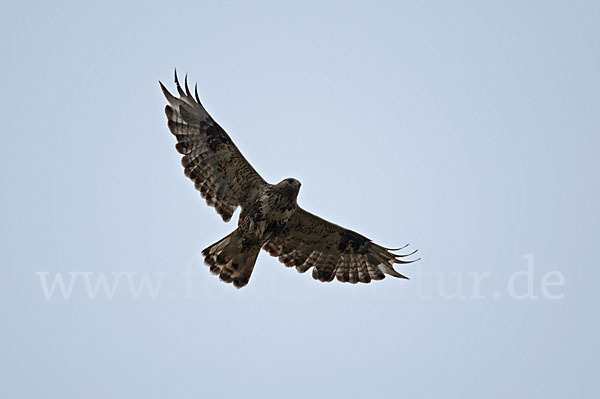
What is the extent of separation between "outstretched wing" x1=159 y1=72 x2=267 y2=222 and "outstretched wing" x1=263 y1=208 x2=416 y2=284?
1092 mm

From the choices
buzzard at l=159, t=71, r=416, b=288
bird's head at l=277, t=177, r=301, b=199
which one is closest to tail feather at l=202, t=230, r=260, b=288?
buzzard at l=159, t=71, r=416, b=288

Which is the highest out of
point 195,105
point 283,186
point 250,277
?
point 195,105

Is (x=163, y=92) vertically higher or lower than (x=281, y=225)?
higher

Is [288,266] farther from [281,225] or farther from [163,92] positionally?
[163,92]

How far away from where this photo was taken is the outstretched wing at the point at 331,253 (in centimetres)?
1386

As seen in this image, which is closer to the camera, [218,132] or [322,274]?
[218,132]

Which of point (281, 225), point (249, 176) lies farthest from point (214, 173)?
point (281, 225)

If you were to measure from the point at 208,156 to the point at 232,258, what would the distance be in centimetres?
173

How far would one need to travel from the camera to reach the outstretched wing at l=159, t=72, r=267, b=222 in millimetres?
13117

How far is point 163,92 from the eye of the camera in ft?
43.2

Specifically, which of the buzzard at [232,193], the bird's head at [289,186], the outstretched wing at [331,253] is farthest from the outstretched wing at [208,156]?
the outstretched wing at [331,253]

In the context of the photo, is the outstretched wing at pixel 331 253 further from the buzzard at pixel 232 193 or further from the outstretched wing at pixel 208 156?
the outstretched wing at pixel 208 156

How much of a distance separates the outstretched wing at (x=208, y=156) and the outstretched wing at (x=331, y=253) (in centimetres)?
109

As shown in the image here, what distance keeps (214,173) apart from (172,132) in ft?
3.13
